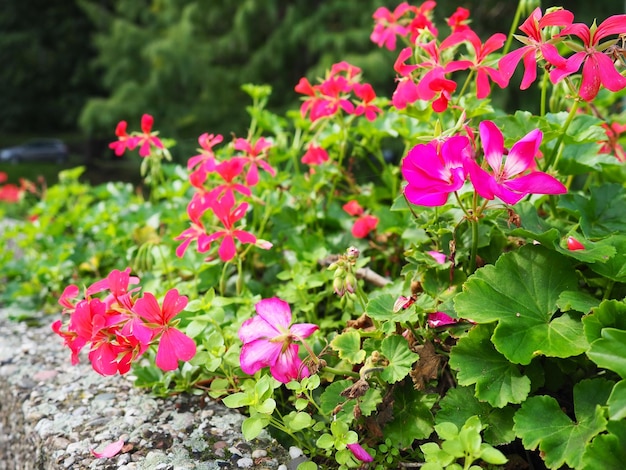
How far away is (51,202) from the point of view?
7.84ft

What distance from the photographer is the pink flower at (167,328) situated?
904mm

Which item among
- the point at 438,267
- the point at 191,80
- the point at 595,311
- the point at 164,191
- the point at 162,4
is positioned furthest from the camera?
the point at 162,4

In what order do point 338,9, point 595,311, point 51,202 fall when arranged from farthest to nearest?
point 338,9 < point 51,202 < point 595,311

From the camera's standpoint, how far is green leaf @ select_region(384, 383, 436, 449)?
0.92 m

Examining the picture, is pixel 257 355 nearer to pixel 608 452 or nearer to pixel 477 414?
pixel 477 414

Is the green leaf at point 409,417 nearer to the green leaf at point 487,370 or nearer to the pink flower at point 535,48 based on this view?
the green leaf at point 487,370

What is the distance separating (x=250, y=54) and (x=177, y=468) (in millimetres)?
7899

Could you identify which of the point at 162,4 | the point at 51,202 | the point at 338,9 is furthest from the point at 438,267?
the point at 162,4

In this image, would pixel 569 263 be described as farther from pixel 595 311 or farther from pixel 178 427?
pixel 178 427

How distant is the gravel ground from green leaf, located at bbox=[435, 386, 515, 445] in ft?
0.82

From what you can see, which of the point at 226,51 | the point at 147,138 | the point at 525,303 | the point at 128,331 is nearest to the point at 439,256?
the point at 525,303

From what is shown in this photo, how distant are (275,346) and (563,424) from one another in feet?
1.34

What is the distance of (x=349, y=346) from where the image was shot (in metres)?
0.95

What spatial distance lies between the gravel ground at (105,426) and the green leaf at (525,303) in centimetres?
37
